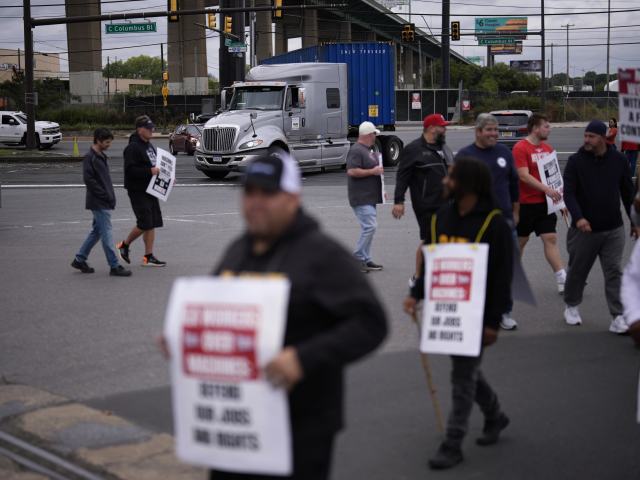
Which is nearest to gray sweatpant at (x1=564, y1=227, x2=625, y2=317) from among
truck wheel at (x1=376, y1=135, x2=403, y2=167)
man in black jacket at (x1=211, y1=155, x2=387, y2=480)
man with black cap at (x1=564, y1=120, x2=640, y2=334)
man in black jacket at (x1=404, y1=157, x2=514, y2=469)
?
man with black cap at (x1=564, y1=120, x2=640, y2=334)

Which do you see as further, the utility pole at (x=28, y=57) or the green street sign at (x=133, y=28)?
the green street sign at (x=133, y=28)

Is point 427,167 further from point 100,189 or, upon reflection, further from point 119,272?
point 119,272

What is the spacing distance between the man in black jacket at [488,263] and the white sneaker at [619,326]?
3.37 m

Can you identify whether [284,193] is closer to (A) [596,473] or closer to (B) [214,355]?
(B) [214,355]

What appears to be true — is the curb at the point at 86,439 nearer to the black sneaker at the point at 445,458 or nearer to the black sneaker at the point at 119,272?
the black sneaker at the point at 445,458

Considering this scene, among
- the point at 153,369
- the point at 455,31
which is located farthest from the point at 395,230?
the point at 455,31

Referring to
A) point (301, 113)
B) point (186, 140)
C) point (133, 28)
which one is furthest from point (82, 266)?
point (133, 28)

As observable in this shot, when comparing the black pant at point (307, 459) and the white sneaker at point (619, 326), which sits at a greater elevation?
the black pant at point (307, 459)

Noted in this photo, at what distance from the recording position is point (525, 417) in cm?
638

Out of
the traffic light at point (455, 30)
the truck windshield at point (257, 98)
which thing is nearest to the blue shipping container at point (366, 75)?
the truck windshield at point (257, 98)

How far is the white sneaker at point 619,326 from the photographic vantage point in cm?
855

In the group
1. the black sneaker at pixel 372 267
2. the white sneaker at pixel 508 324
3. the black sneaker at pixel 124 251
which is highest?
the black sneaker at pixel 124 251

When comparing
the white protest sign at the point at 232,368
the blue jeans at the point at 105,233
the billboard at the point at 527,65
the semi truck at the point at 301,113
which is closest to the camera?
the white protest sign at the point at 232,368

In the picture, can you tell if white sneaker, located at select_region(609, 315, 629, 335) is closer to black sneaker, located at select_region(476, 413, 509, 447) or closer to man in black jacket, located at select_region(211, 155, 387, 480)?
black sneaker, located at select_region(476, 413, 509, 447)
